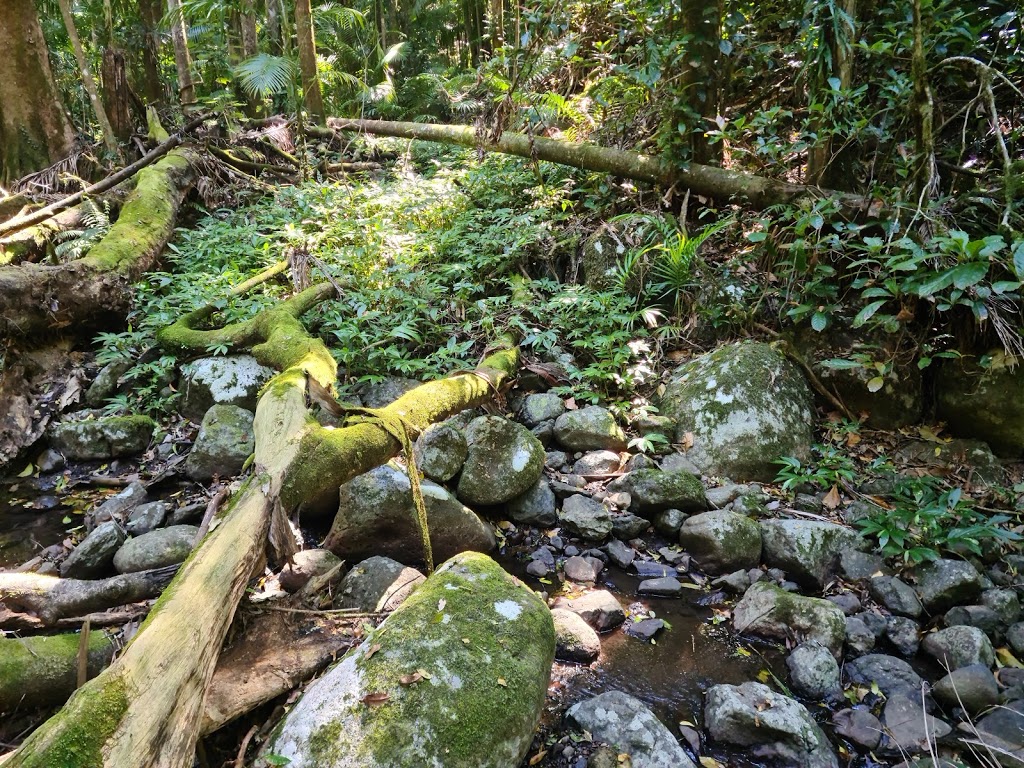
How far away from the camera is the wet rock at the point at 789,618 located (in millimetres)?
2973

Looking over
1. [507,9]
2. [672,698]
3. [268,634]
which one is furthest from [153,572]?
[507,9]

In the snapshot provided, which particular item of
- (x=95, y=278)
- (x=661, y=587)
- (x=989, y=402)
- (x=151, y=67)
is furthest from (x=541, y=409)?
(x=151, y=67)

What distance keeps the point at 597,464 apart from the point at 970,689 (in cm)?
245

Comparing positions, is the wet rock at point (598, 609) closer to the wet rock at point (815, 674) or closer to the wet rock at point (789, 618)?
the wet rock at point (789, 618)

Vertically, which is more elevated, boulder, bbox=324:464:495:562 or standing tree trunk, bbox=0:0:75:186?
standing tree trunk, bbox=0:0:75:186

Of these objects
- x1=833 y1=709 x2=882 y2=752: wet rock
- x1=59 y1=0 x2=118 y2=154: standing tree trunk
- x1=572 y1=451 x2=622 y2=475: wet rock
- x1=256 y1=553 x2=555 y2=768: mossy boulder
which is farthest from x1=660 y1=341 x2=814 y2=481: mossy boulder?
x1=59 y1=0 x2=118 y2=154: standing tree trunk

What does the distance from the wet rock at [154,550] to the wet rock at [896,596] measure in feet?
12.9

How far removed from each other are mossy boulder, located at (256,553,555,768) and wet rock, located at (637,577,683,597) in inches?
45.6

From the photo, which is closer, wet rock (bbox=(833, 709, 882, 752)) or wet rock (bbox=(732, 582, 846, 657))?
wet rock (bbox=(833, 709, 882, 752))

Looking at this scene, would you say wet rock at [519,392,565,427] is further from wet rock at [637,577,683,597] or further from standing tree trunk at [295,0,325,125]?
standing tree trunk at [295,0,325,125]

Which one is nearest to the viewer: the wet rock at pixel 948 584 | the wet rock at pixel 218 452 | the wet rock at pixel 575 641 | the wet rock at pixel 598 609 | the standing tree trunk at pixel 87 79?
the wet rock at pixel 575 641

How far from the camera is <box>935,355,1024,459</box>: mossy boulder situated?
387 centimetres

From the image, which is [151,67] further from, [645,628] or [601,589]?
[645,628]

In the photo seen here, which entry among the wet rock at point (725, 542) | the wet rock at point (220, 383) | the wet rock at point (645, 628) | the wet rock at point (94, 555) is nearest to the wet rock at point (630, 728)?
the wet rock at point (645, 628)
